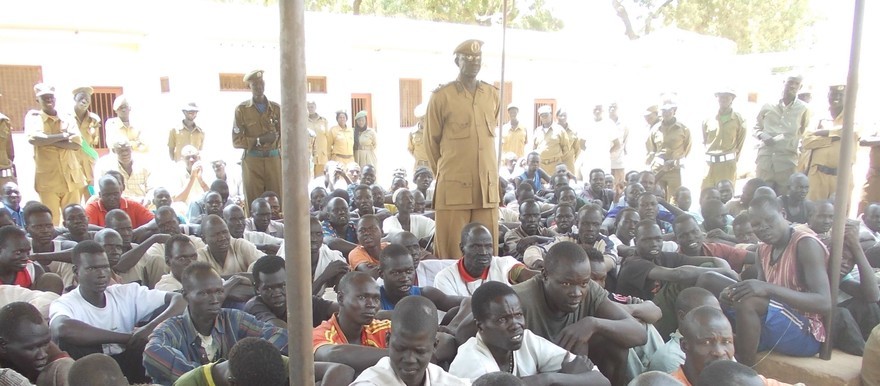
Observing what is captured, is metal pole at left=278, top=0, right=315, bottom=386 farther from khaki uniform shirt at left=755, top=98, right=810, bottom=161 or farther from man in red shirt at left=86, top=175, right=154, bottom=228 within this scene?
khaki uniform shirt at left=755, top=98, right=810, bottom=161

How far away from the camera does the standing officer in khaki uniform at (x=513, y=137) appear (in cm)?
1149

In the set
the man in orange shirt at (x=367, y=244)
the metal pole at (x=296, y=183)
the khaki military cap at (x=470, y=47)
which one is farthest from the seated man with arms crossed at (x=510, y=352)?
the khaki military cap at (x=470, y=47)

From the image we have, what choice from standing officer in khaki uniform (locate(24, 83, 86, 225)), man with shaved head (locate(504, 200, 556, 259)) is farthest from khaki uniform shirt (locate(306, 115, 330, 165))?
man with shaved head (locate(504, 200, 556, 259))

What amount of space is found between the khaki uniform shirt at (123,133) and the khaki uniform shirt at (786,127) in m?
7.81

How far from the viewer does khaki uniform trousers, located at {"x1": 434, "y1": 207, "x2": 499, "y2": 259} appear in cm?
484

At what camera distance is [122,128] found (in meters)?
8.62

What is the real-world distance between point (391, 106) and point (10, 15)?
612 cm

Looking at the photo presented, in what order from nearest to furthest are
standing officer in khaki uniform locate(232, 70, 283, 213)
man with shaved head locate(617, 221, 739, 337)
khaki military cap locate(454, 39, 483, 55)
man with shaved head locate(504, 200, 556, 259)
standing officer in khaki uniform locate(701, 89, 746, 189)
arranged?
man with shaved head locate(617, 221, 739, 337)
khaki military cap locate(454, 39, 483, 55)
man with shaved head locate(504, 200, 556, 259)
standing officer in khaki uniform locate(232, 70, 283, 213)
standing officer in khaki uniform locate(701, 89, 746, 189)

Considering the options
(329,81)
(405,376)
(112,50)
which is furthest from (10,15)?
(405,376)

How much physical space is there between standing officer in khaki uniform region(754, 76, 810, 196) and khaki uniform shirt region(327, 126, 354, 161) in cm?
582

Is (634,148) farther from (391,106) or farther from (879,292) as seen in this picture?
(879,292)

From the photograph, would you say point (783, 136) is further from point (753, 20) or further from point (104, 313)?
point (753, 20)

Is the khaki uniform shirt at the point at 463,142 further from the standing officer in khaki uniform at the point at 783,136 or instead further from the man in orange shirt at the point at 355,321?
the standing officer in khaki uniform at the point at 783,136

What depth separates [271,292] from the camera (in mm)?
3367
